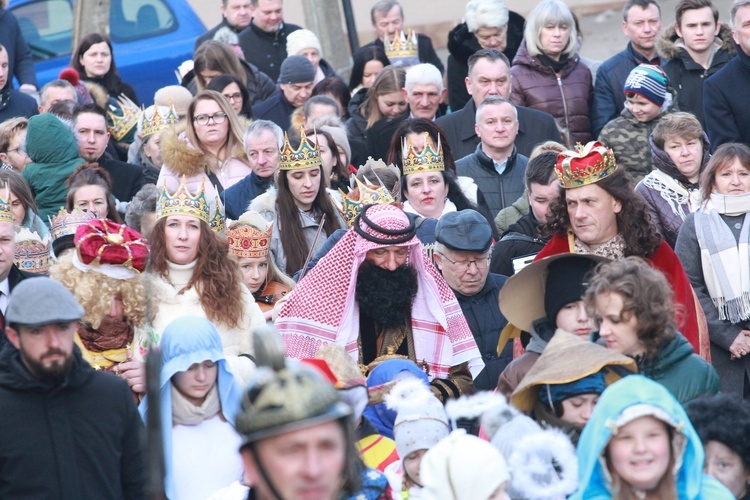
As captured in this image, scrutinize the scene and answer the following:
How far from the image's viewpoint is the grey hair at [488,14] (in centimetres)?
1125

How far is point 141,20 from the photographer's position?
1413cm

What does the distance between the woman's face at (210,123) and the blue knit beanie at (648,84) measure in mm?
2682

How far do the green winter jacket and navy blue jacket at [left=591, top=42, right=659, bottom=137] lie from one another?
3.77m

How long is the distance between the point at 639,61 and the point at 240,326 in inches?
189

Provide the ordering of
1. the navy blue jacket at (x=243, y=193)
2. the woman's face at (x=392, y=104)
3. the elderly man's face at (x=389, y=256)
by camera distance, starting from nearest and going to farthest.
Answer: the elderly man's face at (x=389, y=256) < the navy blue jacket at (x=243, y=193) < the woman's face at (x=392, y=104)

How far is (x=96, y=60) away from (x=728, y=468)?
768 cm

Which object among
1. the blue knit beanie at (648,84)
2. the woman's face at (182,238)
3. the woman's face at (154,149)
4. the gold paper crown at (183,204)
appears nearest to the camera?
the woman's face at (182,238)

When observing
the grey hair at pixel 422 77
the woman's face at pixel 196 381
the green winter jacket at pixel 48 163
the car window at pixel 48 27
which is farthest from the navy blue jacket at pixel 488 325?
the car window at pixel 48 27

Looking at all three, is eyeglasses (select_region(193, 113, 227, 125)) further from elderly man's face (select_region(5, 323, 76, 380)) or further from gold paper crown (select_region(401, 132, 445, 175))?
elderly man's face (select_region(5, 323, 76, 380))

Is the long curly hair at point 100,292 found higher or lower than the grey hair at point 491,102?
higher

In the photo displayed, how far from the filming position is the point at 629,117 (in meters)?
9.38

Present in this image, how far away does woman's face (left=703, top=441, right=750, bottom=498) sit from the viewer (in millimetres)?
5332

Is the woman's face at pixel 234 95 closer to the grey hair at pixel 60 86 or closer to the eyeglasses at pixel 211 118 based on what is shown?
the eyeglasses at pixel 211 118

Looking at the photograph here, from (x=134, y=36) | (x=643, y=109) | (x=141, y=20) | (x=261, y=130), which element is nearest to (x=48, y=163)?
(x=261, y=130)
